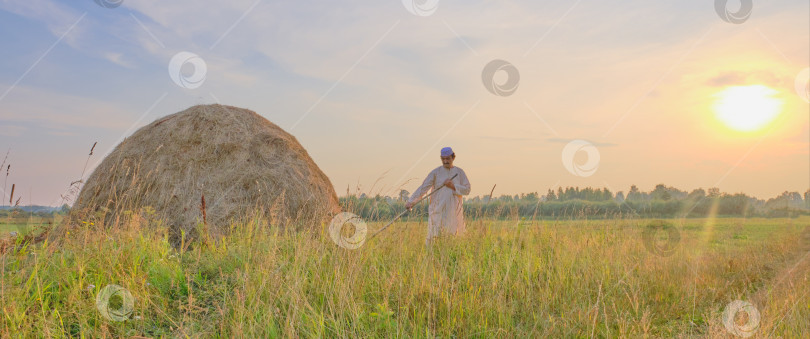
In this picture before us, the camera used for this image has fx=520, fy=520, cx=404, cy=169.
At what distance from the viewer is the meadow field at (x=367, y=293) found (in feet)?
14.6

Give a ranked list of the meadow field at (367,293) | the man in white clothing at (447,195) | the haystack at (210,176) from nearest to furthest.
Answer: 1. the meadow field at (367,293)
2. the man in white clothing at (447,195)
3. the haystack at (210,176)

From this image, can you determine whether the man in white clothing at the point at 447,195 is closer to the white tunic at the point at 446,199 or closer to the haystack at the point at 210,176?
the white tunic at the point at 446,199

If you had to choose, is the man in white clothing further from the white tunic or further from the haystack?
the haystack

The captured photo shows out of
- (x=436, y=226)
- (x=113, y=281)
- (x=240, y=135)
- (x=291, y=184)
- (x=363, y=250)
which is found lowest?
(x=113, y=281)

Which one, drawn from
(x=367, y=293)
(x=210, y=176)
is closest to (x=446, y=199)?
(x=367, y=293)

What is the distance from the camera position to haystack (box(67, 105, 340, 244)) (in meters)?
9.78

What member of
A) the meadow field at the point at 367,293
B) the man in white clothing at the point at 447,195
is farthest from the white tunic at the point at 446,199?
the meadow field at the point at 367,293

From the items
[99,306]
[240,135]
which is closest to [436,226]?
[240,135]

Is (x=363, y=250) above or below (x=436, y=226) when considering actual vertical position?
below

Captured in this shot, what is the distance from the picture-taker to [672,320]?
6117 millimetres

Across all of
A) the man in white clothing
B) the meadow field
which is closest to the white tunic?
the man in white clothing

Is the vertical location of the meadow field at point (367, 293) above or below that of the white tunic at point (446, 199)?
below

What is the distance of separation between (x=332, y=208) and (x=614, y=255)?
18.5 ft

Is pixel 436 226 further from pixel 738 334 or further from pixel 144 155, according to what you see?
pixel 144 155
